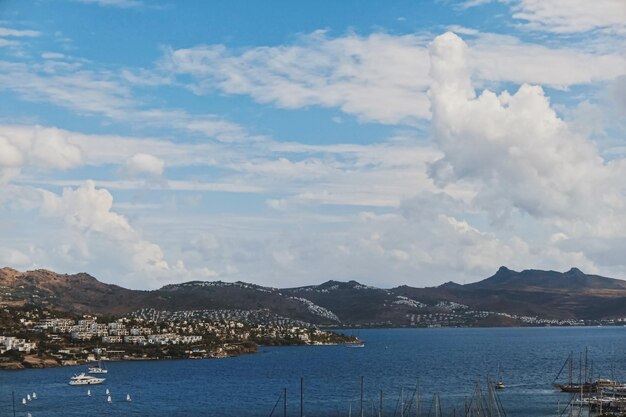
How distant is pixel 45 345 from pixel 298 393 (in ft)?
311

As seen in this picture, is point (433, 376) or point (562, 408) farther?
point (433, 376)

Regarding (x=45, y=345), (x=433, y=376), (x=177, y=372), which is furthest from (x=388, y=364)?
(x=45, y=345)

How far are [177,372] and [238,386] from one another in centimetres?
3223

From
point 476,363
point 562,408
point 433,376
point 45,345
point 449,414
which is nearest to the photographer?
point 449,414

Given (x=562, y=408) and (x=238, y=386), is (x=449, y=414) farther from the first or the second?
(x=238, y=386)

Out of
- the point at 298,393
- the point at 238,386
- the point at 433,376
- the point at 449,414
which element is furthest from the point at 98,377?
the point at 449,414

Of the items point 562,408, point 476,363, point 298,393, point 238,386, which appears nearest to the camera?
point 562,408

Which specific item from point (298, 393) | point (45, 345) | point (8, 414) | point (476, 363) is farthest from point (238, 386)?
point (45, 345)

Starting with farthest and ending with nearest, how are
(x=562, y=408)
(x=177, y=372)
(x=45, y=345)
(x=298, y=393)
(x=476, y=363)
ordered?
(x=45, y=345)
(x=476, y=363)
(x=177, y=372)
(x=298, y=393)
(x=562, y=408)

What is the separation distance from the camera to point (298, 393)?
12556 cm

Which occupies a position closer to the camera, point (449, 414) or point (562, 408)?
point (449, 414)

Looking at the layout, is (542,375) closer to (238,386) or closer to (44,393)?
(238,386)

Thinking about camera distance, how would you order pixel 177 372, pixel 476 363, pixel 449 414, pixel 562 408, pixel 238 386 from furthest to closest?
pixel 476 363, pixel 177 372, pixel 238 386, pixel 562 408, pixel 449 414

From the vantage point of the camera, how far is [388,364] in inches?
7323
